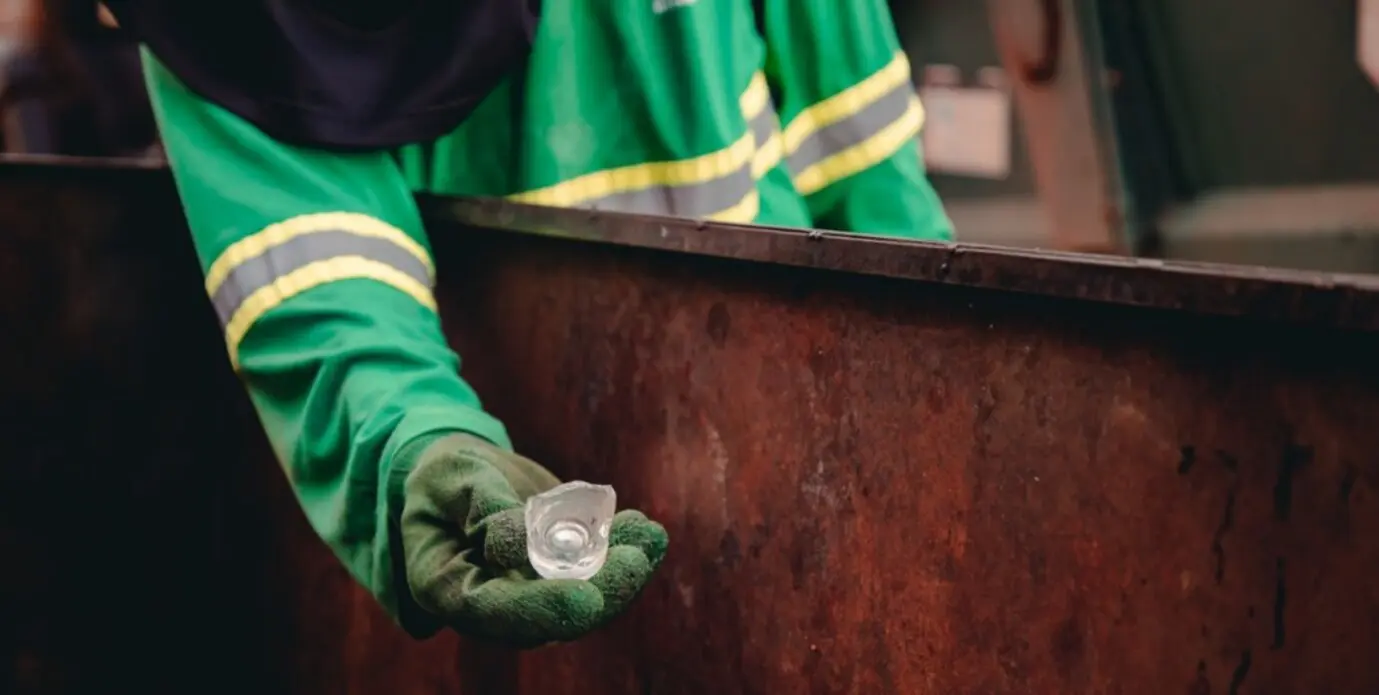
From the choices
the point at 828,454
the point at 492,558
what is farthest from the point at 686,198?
the point at 492,558

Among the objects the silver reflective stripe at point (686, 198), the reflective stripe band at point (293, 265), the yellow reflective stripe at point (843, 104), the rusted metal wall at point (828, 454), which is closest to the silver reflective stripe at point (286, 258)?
the reflective stripe band at point (293, 265)

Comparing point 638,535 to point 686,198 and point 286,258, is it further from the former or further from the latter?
point 686,198

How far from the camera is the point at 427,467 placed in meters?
0.84

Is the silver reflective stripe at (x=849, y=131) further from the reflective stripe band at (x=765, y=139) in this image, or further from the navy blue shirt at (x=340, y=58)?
the navy blue shirt at (x=340, y=58)

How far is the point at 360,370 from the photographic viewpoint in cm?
94

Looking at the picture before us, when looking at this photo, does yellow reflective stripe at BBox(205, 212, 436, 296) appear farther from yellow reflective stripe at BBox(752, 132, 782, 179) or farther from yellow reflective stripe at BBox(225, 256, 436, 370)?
yellow reflective stripe at BBox(752, 132, 782, 179)

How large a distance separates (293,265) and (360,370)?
11 cm

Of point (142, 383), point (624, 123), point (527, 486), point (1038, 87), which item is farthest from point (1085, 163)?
point (527, 486)

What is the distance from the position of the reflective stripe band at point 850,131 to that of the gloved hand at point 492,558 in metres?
0.66

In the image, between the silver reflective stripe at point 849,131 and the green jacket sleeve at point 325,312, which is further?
the silver reflective stripe at point 849,131

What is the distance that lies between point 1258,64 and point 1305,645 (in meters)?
2.31

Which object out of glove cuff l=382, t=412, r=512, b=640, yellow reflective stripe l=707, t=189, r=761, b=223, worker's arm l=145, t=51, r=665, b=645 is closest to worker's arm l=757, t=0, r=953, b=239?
yellow reflective stripe l=707, t=189, r=761, b=223

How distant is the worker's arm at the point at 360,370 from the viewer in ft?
2.64

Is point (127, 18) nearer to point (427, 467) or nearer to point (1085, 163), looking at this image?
point (427, 467)
